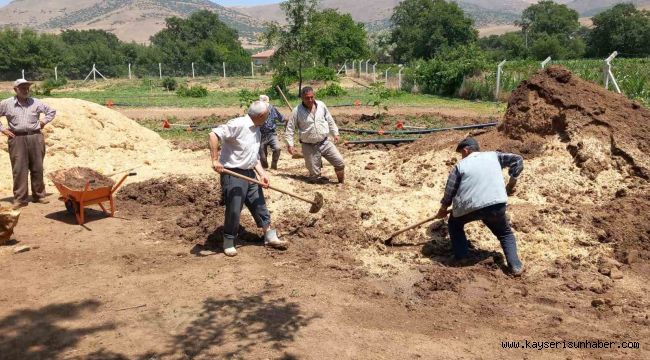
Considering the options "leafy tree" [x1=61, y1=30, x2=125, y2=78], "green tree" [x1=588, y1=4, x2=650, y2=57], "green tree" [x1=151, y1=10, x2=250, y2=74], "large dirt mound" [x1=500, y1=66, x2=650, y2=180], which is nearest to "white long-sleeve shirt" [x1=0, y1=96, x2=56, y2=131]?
"large dirt mound" [x1=500, y1=66, x2=650, y2=180]

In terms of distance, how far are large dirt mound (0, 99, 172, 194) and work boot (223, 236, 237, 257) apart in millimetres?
4100

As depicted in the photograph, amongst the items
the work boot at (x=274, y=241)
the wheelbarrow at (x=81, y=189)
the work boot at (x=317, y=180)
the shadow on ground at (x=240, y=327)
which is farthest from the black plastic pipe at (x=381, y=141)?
the shadow on ground at (x=240, y=327)

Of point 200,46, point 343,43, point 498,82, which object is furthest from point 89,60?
point 498,82

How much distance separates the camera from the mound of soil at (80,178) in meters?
7.66

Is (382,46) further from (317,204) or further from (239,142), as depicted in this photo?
(239,142)

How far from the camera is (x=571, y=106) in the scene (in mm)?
7977

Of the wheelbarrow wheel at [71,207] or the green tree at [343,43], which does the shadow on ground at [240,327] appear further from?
the green tree at [343,43]

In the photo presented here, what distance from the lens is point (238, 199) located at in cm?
618

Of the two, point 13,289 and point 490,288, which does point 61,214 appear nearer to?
point 13,289

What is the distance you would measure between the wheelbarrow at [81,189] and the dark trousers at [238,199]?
1.96 m

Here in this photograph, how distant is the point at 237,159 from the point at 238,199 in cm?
46

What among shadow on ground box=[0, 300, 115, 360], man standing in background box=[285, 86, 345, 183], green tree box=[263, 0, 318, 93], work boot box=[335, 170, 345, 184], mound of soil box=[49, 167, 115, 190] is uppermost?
green tree box=[263, 0, 318, 93]

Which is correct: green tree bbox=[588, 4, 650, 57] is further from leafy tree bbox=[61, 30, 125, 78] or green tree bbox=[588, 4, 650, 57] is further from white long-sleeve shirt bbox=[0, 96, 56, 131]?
white long-sleeve shirt bbox=[0, 96, 56, 131]

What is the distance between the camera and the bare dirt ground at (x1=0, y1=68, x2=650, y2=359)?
4434 mm
